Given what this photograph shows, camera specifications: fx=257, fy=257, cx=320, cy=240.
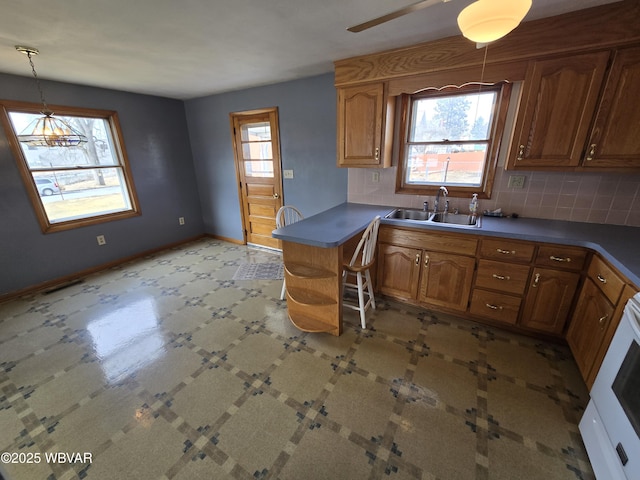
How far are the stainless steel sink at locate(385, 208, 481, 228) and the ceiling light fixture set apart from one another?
1.50 meters

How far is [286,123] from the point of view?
3.34m

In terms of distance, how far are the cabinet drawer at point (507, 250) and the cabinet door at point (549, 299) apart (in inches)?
5.2

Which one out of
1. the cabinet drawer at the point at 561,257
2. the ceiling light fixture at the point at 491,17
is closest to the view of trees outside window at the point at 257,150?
the ceiling light fixture at the point at 491,17

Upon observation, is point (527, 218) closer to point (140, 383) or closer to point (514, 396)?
point (514, 396)

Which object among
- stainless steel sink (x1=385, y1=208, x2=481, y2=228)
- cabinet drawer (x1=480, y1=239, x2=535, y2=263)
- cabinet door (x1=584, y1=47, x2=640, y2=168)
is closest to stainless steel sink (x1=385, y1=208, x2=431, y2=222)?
stainless steel sink (x1=385, y1=208, x2=481, y2=228)

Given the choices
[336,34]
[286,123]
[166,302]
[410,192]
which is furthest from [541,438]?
[286,123]

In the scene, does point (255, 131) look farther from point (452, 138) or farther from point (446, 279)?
point (446, 279)

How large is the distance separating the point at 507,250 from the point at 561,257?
1.03ft

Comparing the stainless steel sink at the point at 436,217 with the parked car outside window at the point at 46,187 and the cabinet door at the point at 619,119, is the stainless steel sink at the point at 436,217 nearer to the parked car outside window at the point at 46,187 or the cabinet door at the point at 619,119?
the cabinet door at the point at 619,119

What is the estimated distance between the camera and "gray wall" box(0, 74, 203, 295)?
9.14 ft

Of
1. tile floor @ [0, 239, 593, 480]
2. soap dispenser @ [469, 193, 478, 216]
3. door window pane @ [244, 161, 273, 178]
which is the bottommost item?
tile floor @ [0, 239, 593, 480]

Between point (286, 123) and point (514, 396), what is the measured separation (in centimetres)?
A: 346

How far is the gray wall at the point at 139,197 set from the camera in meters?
2.79

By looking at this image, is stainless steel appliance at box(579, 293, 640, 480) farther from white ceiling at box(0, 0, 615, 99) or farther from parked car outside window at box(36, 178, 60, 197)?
parked car outside window at box(36, 178, 60, 197)
